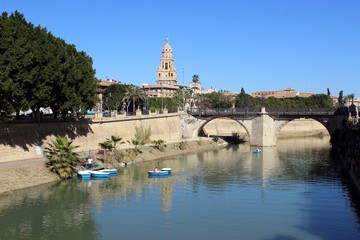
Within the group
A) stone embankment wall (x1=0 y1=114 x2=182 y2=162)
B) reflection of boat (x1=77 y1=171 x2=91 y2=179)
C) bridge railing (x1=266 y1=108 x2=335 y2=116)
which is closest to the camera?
reflection of boat (x1=77 y1=171 x2=91 y2=179)

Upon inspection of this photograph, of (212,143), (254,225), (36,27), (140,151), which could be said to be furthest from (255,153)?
(254,225)

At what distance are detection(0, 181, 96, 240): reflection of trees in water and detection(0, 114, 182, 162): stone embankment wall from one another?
11.5 m

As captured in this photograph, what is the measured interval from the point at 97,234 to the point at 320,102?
172 meters

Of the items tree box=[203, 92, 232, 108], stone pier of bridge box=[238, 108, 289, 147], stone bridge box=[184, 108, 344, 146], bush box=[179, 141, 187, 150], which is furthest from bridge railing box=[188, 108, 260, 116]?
tree box=[203, 92, 232, 108]

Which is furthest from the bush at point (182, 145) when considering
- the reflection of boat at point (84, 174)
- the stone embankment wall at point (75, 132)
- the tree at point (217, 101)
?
the tree at point (217, 101)

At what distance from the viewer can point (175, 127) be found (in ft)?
370

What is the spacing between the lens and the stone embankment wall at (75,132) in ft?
199

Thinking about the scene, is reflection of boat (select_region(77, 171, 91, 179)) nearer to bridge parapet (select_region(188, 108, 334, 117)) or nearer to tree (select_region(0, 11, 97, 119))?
tree (select_region(0, 11, 97, 119))

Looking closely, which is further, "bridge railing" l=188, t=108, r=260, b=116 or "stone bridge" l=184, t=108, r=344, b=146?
"bridge railing" l=188, t=108, r=260, b=116

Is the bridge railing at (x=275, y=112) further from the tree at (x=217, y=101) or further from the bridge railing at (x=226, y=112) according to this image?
the tree at (x=217, y=101)

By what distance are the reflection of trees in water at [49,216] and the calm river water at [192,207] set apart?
6cm

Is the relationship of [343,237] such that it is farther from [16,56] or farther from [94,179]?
[16,56]

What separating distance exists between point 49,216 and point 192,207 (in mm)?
13022

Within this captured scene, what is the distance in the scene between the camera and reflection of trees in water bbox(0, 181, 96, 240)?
119 feet
